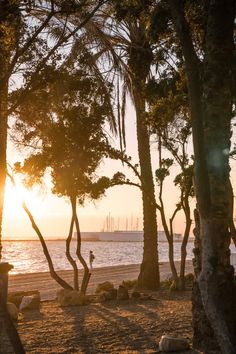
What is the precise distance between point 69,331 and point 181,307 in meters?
4.52

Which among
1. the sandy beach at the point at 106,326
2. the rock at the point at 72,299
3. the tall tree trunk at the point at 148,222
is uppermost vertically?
the tall tree trunk at the point at 148,222

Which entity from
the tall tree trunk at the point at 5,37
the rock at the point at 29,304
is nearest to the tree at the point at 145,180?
the rock at the point at 29,304

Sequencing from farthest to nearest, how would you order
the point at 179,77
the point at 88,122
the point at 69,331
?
the point at 88,122 < the point at 179,77 < the point at 69,331

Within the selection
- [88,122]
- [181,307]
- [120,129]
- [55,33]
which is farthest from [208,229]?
[120,129]

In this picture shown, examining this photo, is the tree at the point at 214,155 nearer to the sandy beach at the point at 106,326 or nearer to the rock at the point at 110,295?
the sandy beach at the point at 106,326

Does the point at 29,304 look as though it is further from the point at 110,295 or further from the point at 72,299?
the point at 110,295

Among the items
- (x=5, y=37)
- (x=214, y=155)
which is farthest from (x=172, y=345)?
(x=5, y=37)

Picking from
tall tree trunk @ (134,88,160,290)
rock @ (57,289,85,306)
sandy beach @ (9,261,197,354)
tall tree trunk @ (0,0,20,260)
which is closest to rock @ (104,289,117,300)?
sandy beach @ (9,261,197,354)

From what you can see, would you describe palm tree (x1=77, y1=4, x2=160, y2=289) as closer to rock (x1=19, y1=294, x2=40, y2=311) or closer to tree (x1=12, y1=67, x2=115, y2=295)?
tree (x1=12, y1=67, x2=115, y2=295)

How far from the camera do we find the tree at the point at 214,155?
576 cm

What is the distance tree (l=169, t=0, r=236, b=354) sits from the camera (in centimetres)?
576

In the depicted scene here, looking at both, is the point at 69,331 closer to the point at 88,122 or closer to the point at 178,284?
the point at 88,122

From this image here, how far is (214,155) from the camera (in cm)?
623

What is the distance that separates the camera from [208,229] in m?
6.04
